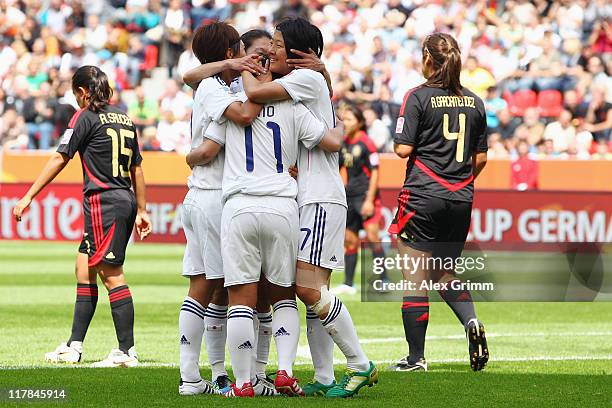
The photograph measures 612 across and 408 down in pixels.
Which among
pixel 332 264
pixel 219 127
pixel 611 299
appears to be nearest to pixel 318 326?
pixel 332 264

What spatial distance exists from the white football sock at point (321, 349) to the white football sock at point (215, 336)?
583 mm

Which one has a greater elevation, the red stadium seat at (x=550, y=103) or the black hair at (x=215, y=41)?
the red stadium seat at (x=550, y=103)

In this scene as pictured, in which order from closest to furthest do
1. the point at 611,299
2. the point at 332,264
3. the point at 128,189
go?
the point at 332,264, the point at 128,189, the point at 611,299

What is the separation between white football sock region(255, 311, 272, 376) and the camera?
803cm

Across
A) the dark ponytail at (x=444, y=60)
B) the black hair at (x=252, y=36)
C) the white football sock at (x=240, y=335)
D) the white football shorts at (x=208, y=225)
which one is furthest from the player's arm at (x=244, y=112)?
the dark ponytail at (x=444, y=60)

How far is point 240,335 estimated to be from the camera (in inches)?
293

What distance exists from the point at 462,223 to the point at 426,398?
6.23 feet

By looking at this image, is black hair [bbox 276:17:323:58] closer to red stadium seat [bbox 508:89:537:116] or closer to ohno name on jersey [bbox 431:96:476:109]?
ohno name on jersey [bbox 431:96:476:109]

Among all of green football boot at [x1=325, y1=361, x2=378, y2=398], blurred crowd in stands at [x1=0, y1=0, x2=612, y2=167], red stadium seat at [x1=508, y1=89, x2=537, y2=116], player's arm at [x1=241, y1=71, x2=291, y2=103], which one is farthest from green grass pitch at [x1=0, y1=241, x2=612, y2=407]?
red stadium seat at [x1=508, y1=89, x2=537, y2=116]

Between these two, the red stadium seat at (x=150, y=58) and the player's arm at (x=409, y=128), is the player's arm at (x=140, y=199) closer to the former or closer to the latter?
the player's arm at (x=409, y=128)

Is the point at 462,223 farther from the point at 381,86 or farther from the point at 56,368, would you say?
the point at 381,86

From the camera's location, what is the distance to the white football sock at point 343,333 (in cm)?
757

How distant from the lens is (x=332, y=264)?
758 centimetres

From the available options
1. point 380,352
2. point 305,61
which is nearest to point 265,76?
point 305,61
